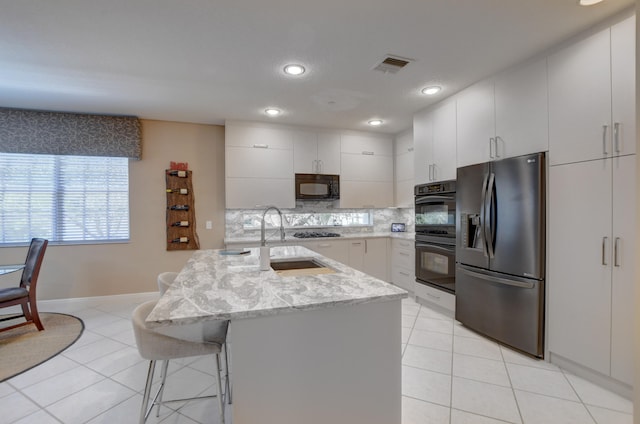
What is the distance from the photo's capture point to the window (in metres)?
3.68

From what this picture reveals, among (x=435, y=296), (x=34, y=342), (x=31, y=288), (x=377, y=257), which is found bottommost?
(x=34, y=342)

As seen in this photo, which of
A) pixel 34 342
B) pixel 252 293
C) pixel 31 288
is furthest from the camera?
pixel 31 288

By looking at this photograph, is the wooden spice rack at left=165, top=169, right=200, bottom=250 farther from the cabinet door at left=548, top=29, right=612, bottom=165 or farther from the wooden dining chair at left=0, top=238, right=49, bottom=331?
the cabinet door at left=548, top=29, right=612, bottom=165

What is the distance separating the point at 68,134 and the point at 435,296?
4966mm

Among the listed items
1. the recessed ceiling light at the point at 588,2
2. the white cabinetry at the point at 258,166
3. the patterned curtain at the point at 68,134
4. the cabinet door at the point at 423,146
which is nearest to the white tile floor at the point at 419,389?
the cabinet door at the point at 423,146

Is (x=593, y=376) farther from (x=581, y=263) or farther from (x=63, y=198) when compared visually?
(x=63, y=198)

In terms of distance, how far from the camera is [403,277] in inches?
163

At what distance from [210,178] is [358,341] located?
3625 millimetres

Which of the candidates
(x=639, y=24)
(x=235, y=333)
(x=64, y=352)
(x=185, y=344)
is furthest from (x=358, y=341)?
(x=64, y=352)

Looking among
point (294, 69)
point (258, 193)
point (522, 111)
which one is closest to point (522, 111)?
point (522, 111)

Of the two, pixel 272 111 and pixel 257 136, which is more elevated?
pixel 272 111

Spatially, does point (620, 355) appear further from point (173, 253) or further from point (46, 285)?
point (46, 285)

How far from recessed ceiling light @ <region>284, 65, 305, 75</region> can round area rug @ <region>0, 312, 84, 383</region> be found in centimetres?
324

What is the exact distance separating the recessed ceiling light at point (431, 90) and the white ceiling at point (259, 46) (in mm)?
88
